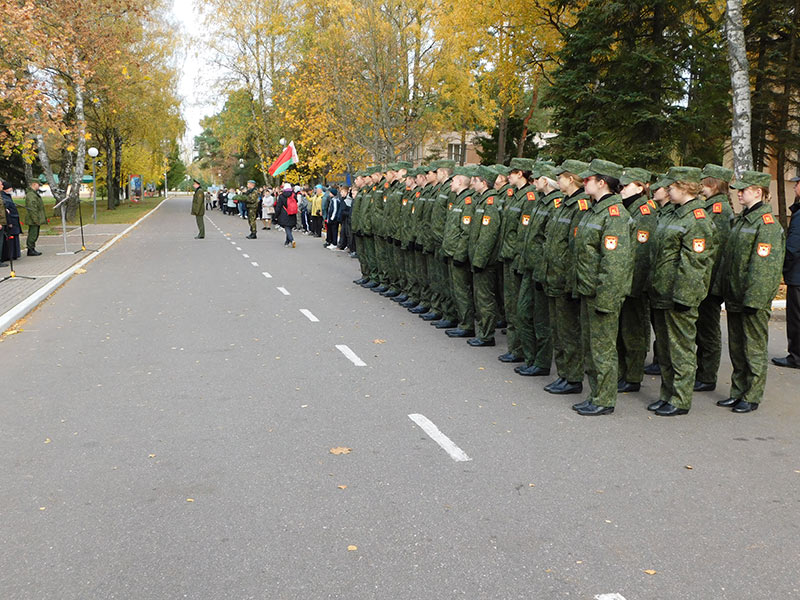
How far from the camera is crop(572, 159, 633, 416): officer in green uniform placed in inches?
252

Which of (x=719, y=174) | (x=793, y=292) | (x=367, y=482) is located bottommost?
(x=367, y=482)

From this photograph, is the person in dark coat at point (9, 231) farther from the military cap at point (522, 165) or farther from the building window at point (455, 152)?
the building window at point (455, 152)

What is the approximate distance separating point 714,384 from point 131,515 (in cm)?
553

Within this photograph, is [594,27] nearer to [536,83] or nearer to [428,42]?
[428,42]

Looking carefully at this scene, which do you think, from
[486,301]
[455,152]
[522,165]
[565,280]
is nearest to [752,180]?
[565,280]

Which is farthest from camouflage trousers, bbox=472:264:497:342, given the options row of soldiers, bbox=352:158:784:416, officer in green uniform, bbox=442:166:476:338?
row of soldiers, bbox=352:158:784:416

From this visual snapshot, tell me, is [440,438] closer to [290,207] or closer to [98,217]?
[290,207]

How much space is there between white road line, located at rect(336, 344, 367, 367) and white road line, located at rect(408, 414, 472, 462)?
2045 mm

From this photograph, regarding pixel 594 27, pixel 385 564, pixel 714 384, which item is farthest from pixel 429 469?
pixel 594 27

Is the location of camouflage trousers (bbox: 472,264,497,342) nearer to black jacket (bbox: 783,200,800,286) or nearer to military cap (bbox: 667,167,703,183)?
military cap (bbox: 667,167,703,183)

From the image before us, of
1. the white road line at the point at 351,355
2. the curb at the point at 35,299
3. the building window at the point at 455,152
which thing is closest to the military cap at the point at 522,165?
the white road line at the point at 351,355

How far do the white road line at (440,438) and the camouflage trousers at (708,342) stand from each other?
3.00 m

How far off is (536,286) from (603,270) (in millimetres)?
1462

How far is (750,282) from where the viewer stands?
6730 mm
